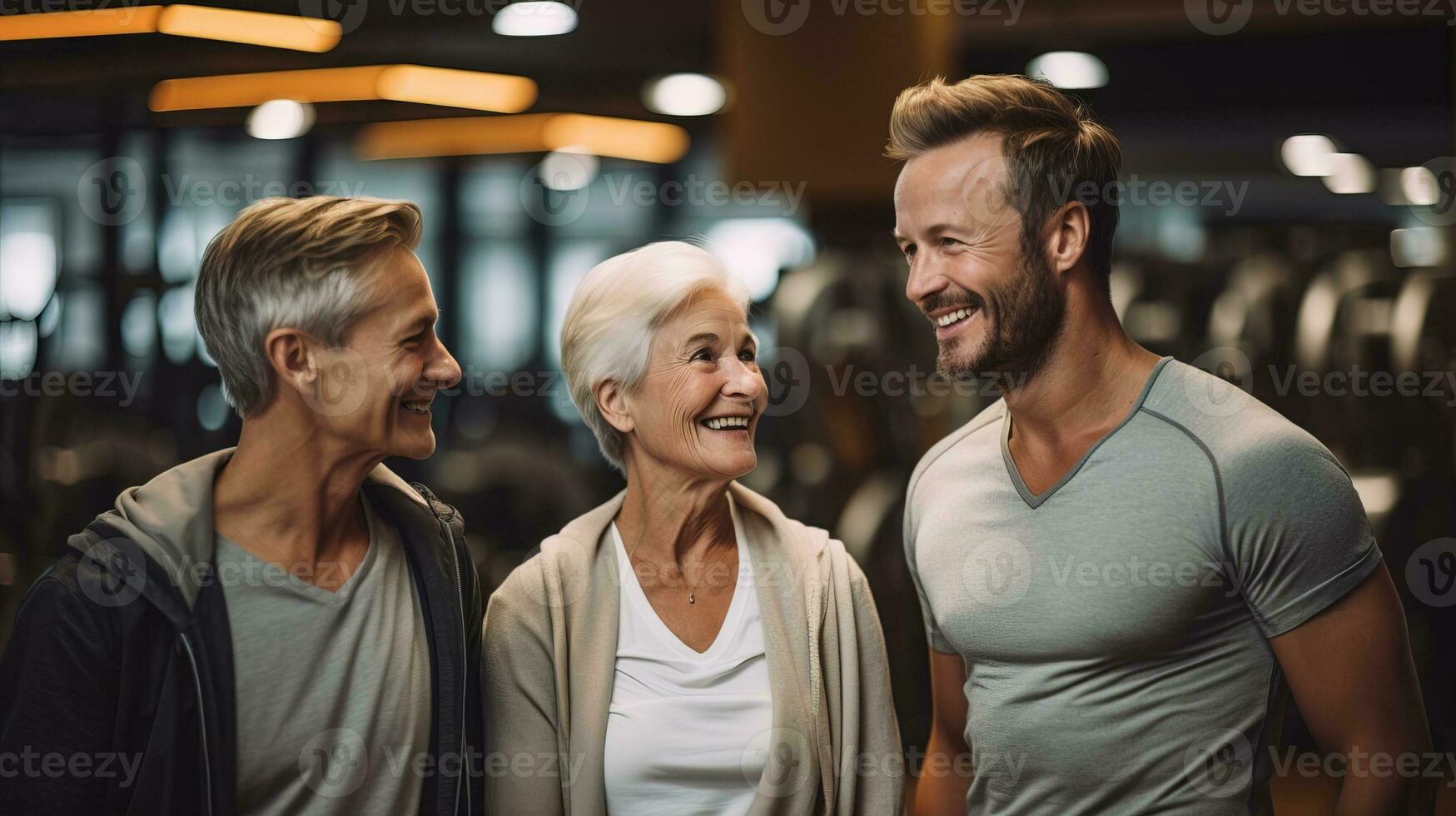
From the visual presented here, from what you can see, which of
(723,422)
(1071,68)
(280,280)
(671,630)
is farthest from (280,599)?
(1071,68)

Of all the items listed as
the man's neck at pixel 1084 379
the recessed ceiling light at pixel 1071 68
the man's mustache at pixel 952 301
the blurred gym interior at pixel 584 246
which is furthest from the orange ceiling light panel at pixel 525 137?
the man's neck at pixel 1084 379

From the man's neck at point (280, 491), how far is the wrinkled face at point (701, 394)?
0.46 metres

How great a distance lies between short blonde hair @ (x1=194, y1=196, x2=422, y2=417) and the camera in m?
1.64

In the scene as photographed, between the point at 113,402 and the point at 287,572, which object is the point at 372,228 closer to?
the point at 287,572

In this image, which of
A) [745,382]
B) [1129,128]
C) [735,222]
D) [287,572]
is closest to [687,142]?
[735,222]

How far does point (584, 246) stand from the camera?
11.3 feet

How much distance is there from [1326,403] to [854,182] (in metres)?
1.41

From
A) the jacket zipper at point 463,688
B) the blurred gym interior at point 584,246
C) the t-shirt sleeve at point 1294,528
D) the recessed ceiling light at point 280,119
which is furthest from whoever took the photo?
the recessed ceiling light at point 280,119

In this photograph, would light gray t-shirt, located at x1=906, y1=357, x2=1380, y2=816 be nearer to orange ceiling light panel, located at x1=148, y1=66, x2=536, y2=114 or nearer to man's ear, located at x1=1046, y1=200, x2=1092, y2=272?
man's ear, located at x1=1046, y1=200, x2=1092, y2=272

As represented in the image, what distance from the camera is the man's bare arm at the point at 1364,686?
5.21ft

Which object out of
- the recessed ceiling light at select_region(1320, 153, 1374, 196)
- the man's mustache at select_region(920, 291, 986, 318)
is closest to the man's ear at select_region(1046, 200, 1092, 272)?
the man's mustache at select_region(920, 291, 986, 318)

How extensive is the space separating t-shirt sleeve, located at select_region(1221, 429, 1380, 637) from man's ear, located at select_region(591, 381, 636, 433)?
869mm

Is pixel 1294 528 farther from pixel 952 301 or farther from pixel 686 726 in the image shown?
pixel 686 726

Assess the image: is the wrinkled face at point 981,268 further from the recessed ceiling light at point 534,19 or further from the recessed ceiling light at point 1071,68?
the recessed ceiling light at point 1071,68
